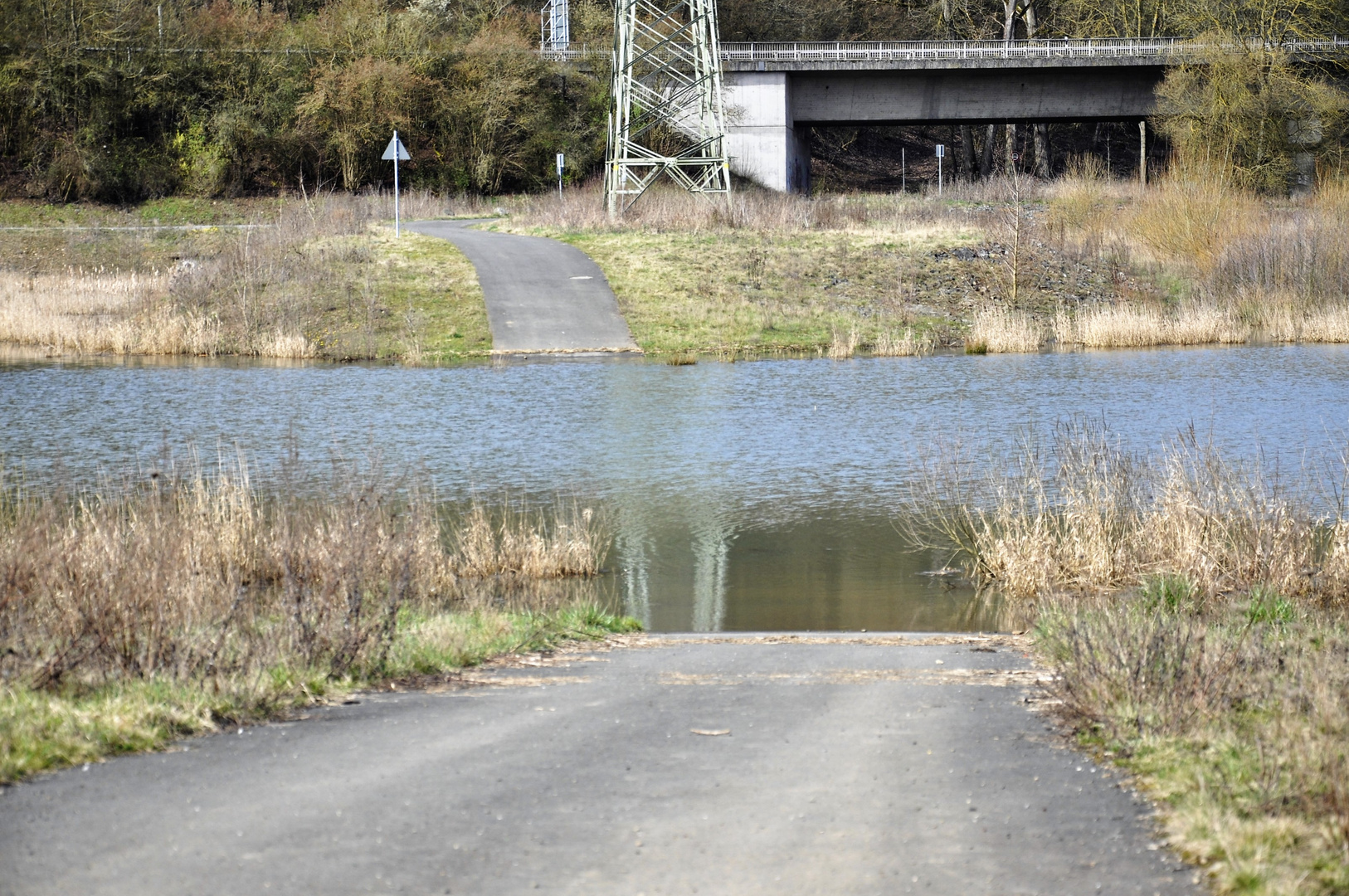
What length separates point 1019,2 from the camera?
6869 cm

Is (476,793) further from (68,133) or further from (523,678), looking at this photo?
(68,133)

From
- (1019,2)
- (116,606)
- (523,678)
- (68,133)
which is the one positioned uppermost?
(1019,2)

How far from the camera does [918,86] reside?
5791cm

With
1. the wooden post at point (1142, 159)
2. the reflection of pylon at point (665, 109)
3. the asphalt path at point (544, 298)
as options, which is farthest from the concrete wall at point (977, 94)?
the asphalt path at point (544, 298)

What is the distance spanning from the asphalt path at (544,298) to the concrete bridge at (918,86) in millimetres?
22140

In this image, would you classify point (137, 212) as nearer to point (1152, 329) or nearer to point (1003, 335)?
point (1003, 335)

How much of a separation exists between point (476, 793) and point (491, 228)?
35.9 meters

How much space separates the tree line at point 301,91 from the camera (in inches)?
2117

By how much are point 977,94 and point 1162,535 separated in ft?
163

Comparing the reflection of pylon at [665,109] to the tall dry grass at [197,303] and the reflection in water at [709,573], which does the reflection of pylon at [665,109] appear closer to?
the tall dry grass at [197,303]

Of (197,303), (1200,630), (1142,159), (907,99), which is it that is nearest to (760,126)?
(907,99)

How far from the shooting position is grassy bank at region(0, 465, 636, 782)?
261 inches

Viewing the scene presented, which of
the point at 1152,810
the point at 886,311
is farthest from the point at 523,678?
the point at 886,311

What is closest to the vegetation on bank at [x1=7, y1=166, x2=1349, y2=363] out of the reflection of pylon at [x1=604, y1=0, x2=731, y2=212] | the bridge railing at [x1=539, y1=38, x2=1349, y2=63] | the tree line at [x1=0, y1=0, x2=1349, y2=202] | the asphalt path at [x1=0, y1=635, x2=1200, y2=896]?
the reflection of pylon at [x1=604, y1=0, x2=731, y2=212]
